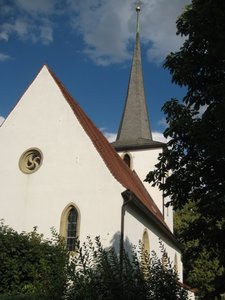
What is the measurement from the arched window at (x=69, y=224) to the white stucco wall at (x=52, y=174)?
0.16 meters

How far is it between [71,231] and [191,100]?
6.61 meters

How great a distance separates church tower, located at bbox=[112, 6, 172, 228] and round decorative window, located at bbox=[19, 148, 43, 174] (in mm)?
7454

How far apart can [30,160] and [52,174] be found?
1158 mm

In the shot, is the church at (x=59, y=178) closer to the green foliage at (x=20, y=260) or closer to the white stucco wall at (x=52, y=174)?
the white stucco wall at (x=52, y=174)

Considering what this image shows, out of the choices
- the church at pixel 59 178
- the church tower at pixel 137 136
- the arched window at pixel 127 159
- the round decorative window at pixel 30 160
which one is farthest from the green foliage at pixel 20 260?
the arched window at pixel 127 159

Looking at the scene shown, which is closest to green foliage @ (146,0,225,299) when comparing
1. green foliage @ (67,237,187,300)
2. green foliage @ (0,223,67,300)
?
green foliage @ (67,237,187,300)

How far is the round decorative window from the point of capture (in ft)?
47.3

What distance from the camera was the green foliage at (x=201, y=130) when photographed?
25.2 ft

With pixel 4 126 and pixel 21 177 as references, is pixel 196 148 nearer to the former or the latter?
pixel 21 177

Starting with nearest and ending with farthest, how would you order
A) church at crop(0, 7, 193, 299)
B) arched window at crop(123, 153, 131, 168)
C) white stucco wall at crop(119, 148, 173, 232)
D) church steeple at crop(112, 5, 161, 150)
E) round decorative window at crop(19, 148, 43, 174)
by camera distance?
church at crop(0, 7, 193, 299), round decorative window at crop(19, 148, 43, 174), white stucco wall at crop(119, 148, 173, 232), arched window at crop(123, 153, 131, 168), church steeple at crop(112, 5, 161, 150)

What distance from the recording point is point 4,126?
1523 cm

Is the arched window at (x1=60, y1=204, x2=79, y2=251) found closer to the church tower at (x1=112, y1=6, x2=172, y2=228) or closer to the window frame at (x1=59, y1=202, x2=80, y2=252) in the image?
the window frame at (x1=59, y1=202, x2=80, y2=252)

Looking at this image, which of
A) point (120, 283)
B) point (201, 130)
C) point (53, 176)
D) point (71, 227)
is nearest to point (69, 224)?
point (71, 227)

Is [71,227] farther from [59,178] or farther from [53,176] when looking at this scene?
[53,176]
